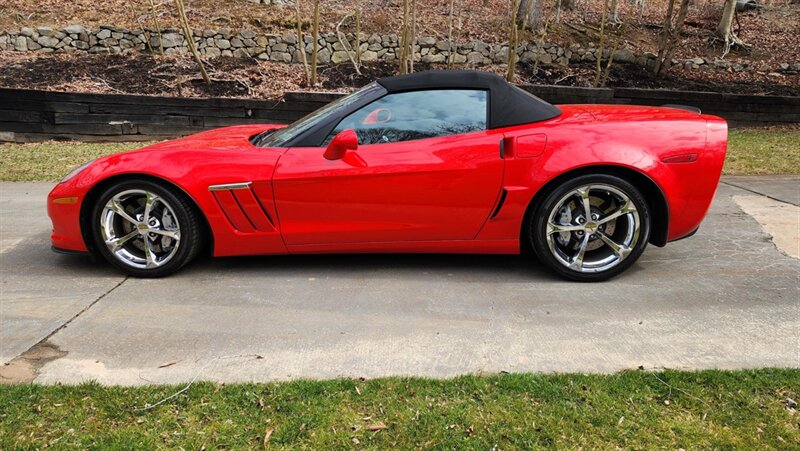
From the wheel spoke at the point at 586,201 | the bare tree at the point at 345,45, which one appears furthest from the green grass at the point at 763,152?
the bare tree at the point at 345,45

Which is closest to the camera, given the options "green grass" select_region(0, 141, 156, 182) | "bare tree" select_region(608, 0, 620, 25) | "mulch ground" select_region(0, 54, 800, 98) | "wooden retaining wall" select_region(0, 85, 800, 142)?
"green grass" select_region(0, 141, 156, 182)

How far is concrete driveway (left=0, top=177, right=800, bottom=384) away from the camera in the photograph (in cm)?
274

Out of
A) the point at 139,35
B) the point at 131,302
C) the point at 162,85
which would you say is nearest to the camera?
the point at 131,302

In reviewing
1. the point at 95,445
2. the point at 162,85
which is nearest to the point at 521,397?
the point at 95,445

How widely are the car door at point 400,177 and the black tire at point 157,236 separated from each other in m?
0.60

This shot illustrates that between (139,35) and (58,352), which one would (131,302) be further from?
(139,35)

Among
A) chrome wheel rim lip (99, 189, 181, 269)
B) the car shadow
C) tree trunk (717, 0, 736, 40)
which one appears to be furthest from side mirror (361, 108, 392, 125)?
tree trunk (717, 0, 736, 40)

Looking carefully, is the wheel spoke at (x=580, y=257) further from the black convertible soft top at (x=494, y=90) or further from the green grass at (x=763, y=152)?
the green grass at (x=763, y=152)

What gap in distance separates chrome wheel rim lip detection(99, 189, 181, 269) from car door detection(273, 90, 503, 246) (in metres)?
0.77

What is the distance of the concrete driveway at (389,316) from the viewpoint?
274 cm

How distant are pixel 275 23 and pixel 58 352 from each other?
11.8 metres

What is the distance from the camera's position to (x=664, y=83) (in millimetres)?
12469

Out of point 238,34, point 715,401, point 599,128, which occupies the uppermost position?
point 238,34

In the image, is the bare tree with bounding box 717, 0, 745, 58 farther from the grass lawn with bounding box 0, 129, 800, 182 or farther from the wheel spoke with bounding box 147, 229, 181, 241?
the wheel spoke with bounding box 147, 229, 181, 241
